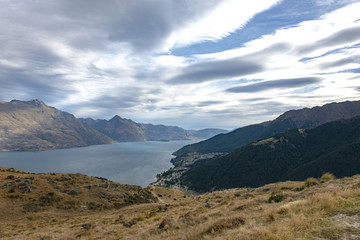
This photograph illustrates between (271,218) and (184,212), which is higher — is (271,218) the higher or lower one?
the higher one

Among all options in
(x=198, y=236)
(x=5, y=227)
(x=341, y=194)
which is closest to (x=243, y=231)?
(x=198, y=236)

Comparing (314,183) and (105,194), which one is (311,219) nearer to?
(314,183)

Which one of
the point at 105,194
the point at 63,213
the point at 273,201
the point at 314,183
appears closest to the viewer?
the point at 273,201

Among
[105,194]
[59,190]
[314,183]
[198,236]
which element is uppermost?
[198,236]

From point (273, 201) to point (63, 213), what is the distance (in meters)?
48.3

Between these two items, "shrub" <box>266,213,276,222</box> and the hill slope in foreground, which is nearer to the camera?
the hill slope in foreground

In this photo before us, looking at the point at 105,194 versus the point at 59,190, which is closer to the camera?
the point at 59,190

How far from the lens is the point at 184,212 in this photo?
2589cm

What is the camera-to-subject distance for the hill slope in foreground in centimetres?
1018

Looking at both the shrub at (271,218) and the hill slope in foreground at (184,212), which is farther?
the shrub at (271,218)

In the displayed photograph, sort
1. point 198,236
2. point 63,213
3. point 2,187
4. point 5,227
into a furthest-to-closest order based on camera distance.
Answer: point 2,187, point 63,213, point 5,227, point 198,236

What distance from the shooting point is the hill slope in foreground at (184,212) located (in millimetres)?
10180

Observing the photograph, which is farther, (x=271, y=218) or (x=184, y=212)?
(x=184, y=212)

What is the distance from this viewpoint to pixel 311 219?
34.0 ft
